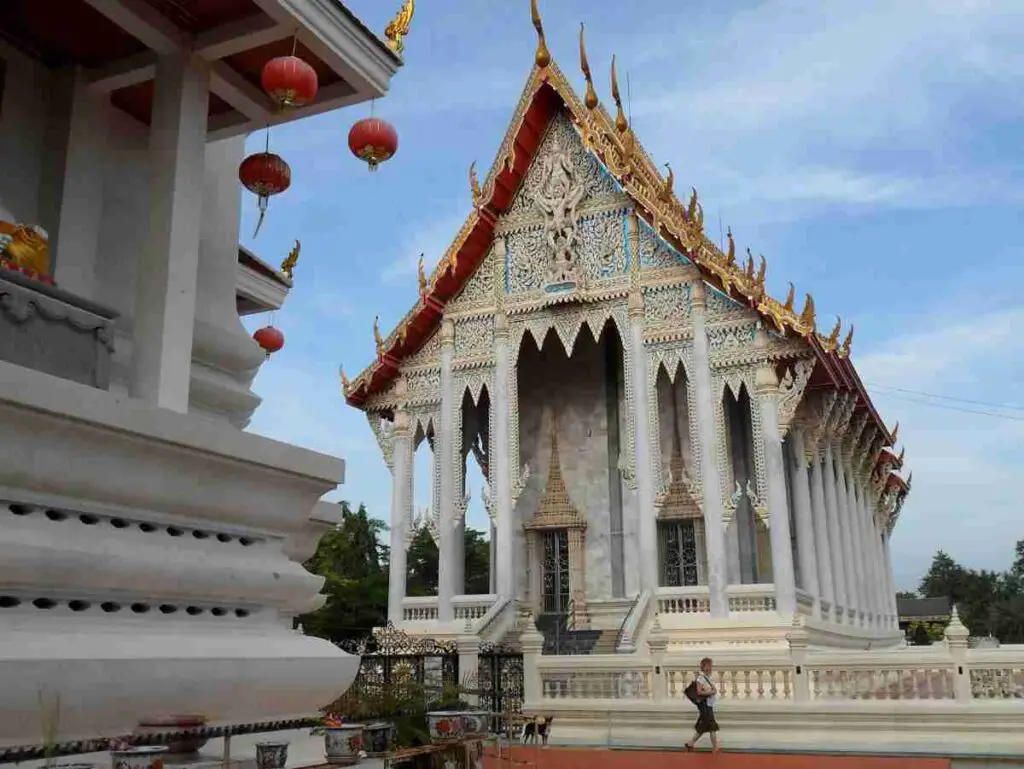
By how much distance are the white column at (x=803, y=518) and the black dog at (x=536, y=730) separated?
6149 millimetres

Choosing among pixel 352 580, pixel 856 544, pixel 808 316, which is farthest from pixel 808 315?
pixel 352 580

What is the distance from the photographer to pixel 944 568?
59156mm

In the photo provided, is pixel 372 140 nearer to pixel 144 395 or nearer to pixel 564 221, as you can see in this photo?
pixel 144 395

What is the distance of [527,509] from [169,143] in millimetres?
13632

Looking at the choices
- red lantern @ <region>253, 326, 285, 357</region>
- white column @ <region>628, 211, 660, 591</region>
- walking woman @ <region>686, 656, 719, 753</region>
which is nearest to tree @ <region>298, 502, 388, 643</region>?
white column @ <region>628, 211, 660, 591</region>

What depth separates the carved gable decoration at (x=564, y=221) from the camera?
14.9 metres

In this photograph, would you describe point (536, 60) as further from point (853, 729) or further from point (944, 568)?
point (944, 568)

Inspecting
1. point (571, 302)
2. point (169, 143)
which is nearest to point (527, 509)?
point (571, 302)

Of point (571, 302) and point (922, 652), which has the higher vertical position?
point (571, 302)

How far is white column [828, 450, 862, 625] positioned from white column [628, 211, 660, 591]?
4142 mm

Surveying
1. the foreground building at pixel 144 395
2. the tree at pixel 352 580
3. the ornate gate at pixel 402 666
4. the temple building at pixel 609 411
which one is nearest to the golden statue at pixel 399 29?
the foreground building at pixel 144 395

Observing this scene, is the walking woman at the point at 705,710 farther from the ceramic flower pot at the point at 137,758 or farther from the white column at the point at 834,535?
the white column at the point at 834,535

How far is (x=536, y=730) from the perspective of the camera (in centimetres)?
895

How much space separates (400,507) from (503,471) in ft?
6.14
